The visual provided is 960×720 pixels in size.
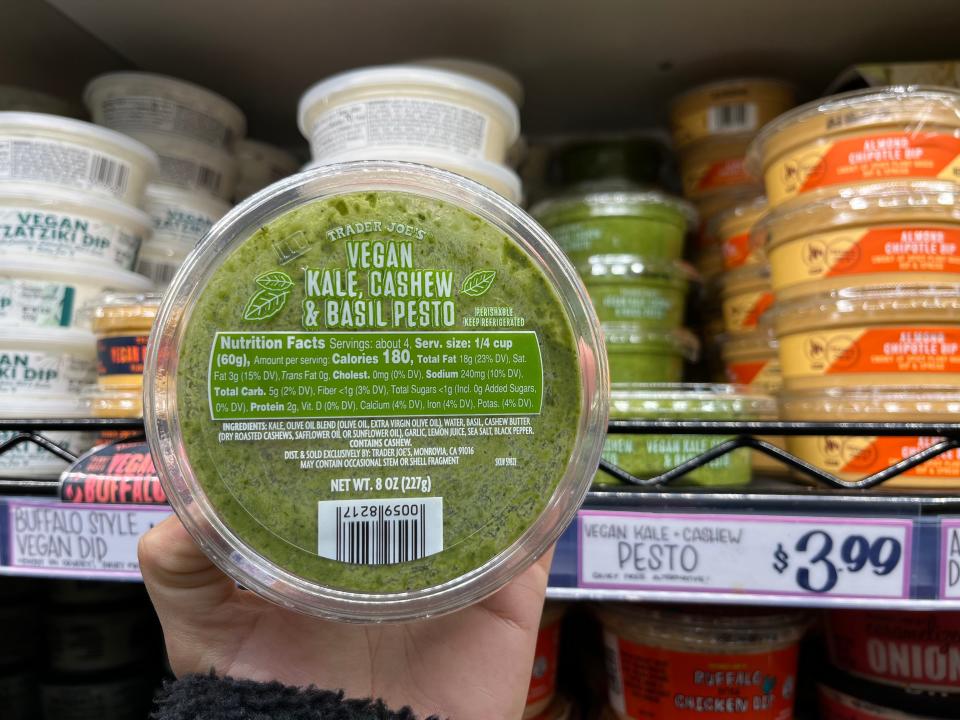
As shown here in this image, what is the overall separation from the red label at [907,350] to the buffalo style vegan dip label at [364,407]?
498 mm

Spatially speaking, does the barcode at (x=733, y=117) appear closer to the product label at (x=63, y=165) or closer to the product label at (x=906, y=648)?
the product label at (x=906, y=648)

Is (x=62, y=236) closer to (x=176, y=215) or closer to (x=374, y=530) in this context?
(x=176, y=215)

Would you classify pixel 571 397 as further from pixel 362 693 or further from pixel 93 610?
pixel 93 610

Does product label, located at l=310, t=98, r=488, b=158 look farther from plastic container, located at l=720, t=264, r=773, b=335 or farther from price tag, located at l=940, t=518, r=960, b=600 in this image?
price tag, located at l=940, t=518, r=960, b=600

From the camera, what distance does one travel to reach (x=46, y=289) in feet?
3.10

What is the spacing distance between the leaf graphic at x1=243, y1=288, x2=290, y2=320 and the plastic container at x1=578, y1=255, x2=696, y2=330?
0.62 metres

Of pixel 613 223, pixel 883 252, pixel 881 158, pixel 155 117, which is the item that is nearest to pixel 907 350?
pixel 883 252

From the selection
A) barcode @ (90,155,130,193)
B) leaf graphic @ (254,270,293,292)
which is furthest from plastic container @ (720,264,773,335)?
barcode @ (90,155,130,193)

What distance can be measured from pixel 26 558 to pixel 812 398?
101cm

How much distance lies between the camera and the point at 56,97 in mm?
1246

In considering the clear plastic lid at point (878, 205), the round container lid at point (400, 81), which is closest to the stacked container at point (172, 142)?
the round container lid at point (400, 81)

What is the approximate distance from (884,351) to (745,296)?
34cm

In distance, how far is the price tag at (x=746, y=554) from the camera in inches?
25.5

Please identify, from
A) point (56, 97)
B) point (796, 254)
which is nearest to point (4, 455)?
point (56, 97)
